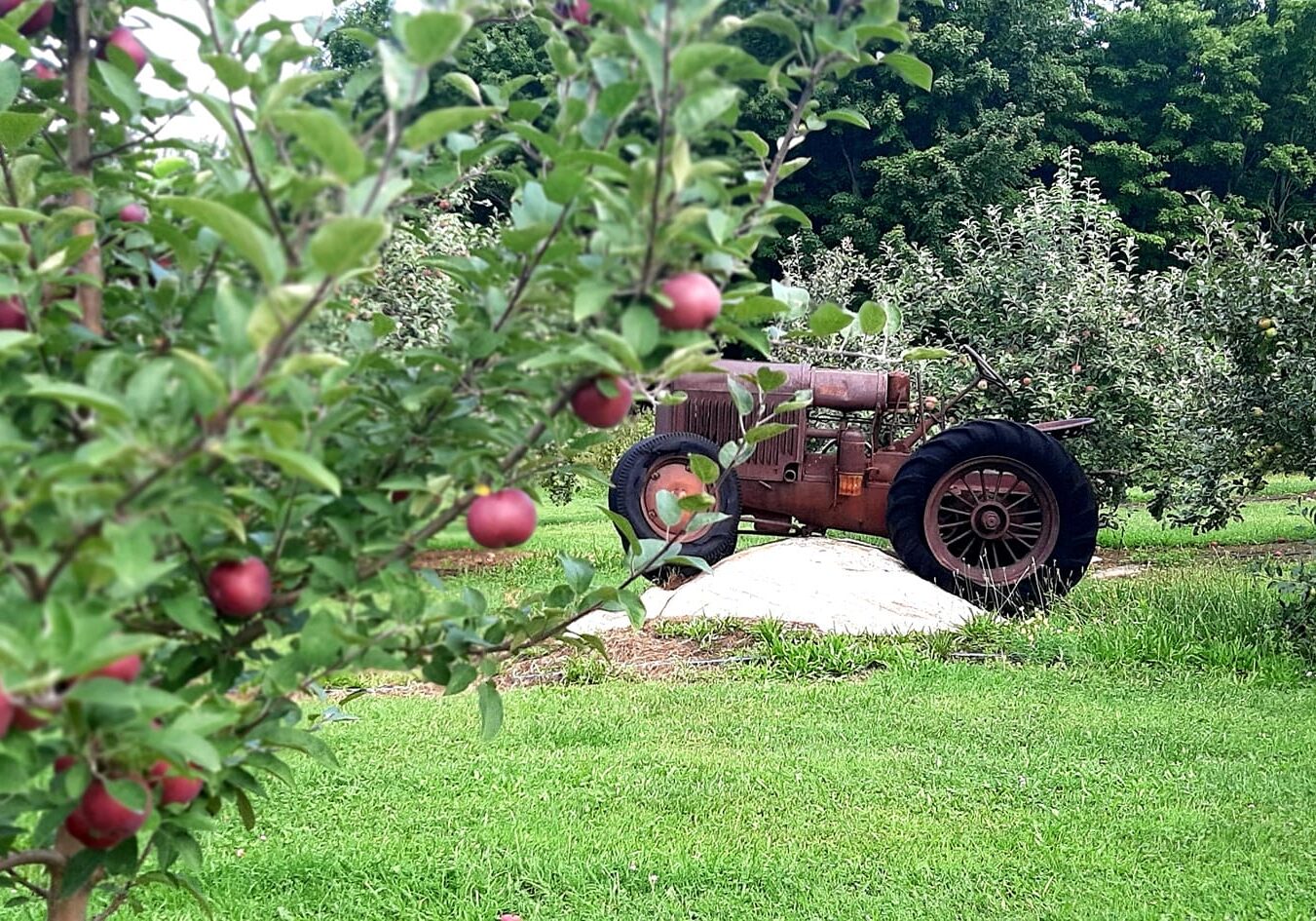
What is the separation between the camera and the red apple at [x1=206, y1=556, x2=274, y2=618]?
1.16 m

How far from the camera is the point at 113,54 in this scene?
4.84 feet

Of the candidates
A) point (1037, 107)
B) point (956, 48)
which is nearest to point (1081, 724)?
point (956, 48)

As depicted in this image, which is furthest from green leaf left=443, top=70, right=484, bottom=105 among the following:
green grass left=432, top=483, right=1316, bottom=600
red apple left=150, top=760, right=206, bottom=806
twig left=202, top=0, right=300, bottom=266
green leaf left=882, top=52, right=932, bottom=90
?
green grass left=432, top=483, right=1316, bottom=600

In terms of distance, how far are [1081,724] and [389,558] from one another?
4.08m

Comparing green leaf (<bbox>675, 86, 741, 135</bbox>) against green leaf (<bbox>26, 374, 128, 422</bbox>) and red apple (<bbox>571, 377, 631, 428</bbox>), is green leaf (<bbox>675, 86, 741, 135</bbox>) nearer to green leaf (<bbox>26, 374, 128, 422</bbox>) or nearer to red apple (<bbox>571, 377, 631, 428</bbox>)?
red apple (<bbox>571, 377, 631, 428</bbox>)

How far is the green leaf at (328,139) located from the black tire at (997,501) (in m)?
6.26

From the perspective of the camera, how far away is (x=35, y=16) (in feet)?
4.88

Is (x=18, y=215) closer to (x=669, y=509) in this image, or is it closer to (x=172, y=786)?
(x=172, y=786)

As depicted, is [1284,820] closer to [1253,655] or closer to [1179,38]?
[1253,655]

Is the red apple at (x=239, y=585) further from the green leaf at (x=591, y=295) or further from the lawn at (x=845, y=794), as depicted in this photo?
the lawn at (x=845, y=794)

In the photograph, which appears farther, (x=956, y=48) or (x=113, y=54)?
(x=956, y=48)

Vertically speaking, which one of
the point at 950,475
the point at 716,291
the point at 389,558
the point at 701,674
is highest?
the point at 716,291

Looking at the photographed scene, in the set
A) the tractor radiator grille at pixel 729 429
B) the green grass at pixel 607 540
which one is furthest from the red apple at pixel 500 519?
the green grass at pixel 607 540

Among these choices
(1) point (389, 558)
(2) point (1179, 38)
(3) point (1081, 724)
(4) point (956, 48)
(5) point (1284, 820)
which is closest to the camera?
(1) point (389, 558)
